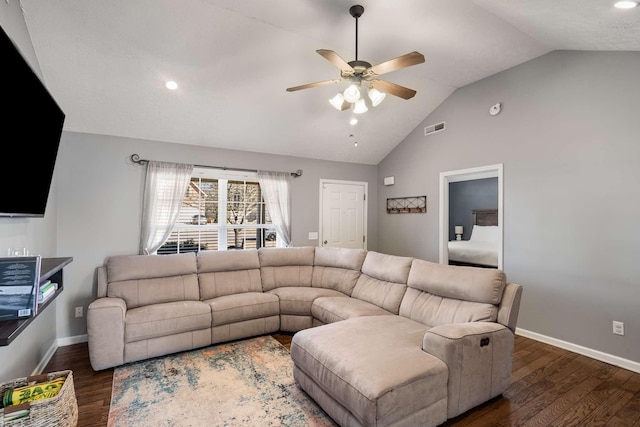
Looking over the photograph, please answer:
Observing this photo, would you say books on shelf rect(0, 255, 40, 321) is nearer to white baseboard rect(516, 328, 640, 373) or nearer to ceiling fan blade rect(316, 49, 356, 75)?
ceiling fan blade rect(316, 49, 356, 75)

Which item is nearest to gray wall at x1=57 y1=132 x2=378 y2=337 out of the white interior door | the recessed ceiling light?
the white interior door

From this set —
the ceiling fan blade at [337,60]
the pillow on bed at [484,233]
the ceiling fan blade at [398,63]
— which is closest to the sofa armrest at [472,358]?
the ceiling fan blade at [398,63]

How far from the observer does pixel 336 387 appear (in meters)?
1.91

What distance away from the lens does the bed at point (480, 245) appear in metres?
5.57

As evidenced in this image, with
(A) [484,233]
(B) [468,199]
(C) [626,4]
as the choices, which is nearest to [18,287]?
(C) [626,4]

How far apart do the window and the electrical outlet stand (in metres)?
4.16

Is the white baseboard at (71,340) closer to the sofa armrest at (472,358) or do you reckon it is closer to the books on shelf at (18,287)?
the books on shelf at (18,287)

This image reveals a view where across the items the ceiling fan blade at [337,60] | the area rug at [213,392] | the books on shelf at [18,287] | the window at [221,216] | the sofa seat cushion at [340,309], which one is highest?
the ceiling fan blade at [337,60]

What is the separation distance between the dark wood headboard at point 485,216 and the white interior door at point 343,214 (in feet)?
9.82

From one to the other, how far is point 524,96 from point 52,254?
559cm

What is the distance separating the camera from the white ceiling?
2496 millimetres

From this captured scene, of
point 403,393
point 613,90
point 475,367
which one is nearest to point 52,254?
point 403,393

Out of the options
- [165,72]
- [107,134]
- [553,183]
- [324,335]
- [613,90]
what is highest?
[165,72]

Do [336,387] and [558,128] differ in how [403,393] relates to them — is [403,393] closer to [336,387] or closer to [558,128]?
[336,387]
